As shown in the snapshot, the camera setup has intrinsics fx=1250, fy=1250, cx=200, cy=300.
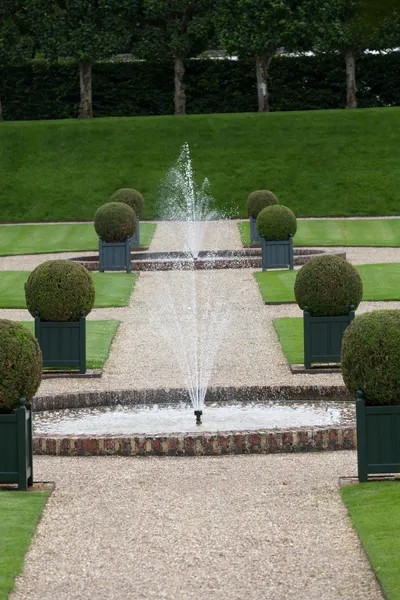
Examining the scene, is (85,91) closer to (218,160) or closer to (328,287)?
(218,160)

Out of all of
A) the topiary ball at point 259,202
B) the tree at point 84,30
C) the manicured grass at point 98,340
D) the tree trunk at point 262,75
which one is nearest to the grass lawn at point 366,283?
the manicured grass at point 98,340

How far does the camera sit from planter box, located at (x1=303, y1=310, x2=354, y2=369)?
1828 cm

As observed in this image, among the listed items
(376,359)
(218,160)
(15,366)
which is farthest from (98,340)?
(218,160)

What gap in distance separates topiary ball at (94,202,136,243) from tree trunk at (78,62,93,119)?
30.0 m

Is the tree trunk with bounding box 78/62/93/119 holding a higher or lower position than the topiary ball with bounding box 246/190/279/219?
higher

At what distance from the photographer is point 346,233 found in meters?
40.2

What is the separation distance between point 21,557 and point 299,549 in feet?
6.97

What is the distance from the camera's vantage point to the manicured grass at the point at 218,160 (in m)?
48.2

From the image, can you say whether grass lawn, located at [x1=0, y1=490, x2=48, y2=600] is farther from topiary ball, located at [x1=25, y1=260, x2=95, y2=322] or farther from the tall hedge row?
the tall hedge row

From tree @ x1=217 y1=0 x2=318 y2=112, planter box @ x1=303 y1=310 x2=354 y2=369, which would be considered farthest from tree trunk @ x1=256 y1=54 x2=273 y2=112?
planter box @ x1=303 y1=310 x2=354 y2=369

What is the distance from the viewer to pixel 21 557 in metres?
9.42

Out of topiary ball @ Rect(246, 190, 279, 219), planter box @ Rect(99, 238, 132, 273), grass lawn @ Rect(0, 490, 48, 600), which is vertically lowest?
grass lawn @ Rect(0, 490, 48, 600)

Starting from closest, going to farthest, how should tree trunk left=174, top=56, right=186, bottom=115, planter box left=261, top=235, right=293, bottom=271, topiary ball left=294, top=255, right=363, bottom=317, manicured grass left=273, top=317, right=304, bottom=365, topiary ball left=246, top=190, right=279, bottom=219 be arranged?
topiary ball left=294, top=255, right=363, bottom=317 < manicured grass left=273, top=317, right=304, bottom=365 < planter box left=261, top=235, right=293, bottom=271 < topiary ball left=246, top=190, right=279, bottom=219 < tree trunk left=174, top=56, right=186, bottom=115

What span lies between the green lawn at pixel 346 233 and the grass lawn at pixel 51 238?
4553 mm
